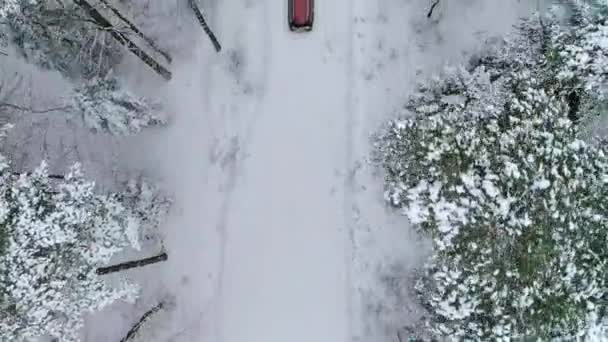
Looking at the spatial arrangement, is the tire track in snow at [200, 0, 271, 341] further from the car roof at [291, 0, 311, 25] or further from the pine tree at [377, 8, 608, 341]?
the pine tree at [377, 8, 608, 341]

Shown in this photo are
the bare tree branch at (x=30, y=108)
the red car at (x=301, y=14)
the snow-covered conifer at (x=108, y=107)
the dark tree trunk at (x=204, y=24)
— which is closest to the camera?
the bare tree branch at (x=30, y=108)

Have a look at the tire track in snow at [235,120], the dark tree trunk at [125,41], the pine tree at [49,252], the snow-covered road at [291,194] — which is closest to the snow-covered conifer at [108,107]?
the dark tree trunk at [125,41]

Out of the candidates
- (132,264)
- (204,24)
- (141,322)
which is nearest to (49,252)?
(132,264)

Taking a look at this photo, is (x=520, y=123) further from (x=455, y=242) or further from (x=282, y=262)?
(x=282, y=262)

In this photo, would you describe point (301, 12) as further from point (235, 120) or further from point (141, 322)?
point (141, 322)

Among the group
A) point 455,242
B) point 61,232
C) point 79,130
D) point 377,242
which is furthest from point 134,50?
point 455,242

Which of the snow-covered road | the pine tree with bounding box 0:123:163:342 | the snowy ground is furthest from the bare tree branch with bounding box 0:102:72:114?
the snow-covered road

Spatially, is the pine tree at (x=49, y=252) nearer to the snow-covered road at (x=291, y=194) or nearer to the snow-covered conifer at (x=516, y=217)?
the snow-covered road at (x=291, y=194)
